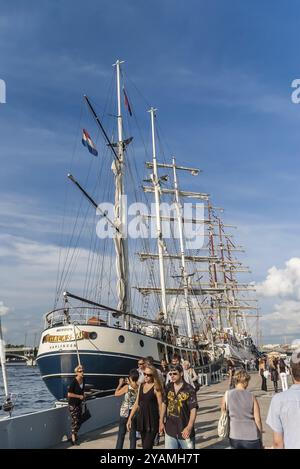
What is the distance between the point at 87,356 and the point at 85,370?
0.64m

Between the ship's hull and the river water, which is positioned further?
the river water

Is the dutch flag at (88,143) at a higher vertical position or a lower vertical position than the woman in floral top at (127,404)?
higher

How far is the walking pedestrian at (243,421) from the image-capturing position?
579 cm

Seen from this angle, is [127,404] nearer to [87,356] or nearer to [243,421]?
[243,421]

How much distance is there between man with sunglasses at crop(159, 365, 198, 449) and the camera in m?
6.52

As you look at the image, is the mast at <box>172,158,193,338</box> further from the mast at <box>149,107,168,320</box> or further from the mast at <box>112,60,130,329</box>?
the mast at <box>112,60,130,329</box>

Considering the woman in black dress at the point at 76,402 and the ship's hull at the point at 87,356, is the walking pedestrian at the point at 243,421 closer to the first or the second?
the woman in black dress at the point at 76,402

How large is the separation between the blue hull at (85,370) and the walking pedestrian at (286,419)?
1744cm

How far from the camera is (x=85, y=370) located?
2152 centimetres

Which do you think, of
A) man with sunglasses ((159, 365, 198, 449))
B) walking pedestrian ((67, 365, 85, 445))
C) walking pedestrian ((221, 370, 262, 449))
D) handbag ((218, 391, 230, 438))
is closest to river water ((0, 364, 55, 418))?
walking pedestrian ((67, 365, 85, 445))

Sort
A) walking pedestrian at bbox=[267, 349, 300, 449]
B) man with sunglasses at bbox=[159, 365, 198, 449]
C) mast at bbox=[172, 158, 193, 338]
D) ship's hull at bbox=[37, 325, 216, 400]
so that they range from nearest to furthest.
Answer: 1. walking pedestrian at bbox=[267, 349, 300, 449]
2. man with sunglasses at bbox=[159, 365, 198, 449]
3. ship's hull at bbox=[37, 325, 216, 400]
4. mast at bbox=[172, 158, 193, 338]

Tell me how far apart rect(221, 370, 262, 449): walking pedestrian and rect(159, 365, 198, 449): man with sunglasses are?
2.49 feet

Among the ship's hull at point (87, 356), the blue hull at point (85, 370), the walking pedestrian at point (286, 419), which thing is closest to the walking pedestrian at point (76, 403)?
the walking pedestrian at point (286, 419)
